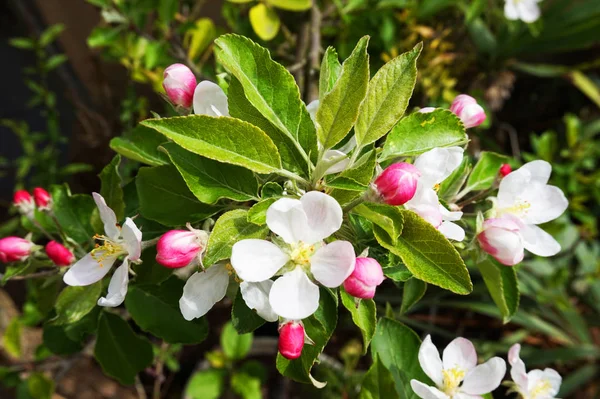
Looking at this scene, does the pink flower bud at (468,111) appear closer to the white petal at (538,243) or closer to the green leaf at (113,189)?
the white petal at (538,243)

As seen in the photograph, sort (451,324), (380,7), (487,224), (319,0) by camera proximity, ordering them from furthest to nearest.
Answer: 1. (451,324)
2. (319,0)
3. (380,7)
4. (487,224)

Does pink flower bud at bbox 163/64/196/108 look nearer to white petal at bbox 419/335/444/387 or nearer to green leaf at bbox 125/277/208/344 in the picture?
green leaf at bbox 125/277/208/344

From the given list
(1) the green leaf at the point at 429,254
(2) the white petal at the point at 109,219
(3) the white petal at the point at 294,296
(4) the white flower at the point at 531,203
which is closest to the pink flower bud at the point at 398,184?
(1) the green leaf at the point at 429,254

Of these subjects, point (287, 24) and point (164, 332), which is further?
point (287, 24)

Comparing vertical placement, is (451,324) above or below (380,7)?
below

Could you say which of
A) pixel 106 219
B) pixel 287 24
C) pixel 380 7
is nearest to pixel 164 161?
pixel 106 219

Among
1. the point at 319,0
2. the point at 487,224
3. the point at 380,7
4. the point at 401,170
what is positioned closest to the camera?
the point at 401,170

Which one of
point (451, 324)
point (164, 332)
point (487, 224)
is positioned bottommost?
point (451, 324)

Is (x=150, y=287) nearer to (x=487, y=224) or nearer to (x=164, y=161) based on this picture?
(x=164, y=161)

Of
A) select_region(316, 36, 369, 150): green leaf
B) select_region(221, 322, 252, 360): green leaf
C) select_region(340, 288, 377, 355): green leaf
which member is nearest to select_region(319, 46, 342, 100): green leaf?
select_region(316, 36, 369, 150): green leaf
